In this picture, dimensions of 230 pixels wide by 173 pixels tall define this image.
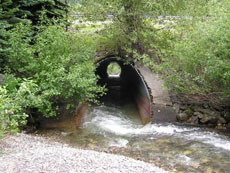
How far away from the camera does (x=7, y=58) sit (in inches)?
392

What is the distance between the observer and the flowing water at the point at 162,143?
7.70m

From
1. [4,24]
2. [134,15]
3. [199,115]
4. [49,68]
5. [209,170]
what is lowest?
[209,170]

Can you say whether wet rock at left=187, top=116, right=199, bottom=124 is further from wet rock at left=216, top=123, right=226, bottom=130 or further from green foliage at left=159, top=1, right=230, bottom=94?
green foliage at left=159, top=1, right=230, bottom=94

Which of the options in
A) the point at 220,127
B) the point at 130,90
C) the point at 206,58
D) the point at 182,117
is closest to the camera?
the point at 206,58

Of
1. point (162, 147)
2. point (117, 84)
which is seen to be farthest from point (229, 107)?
point (117, 84)

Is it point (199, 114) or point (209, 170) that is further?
point (199, 114)

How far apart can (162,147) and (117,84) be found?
63.1ft

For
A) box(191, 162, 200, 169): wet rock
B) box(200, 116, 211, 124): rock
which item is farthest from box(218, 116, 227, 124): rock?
box(191, 162, 200, 169): wet rock

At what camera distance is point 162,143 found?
938 cm

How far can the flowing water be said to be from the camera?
7.70m

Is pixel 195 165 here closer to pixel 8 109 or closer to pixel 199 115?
pixel 199 115

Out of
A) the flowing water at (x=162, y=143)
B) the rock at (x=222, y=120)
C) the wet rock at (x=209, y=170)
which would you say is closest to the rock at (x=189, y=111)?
the flowing water at (x=162, y=143)

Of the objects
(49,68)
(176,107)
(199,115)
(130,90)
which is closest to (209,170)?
(199,115)

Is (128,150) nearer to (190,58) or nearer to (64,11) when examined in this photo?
(190,58)
